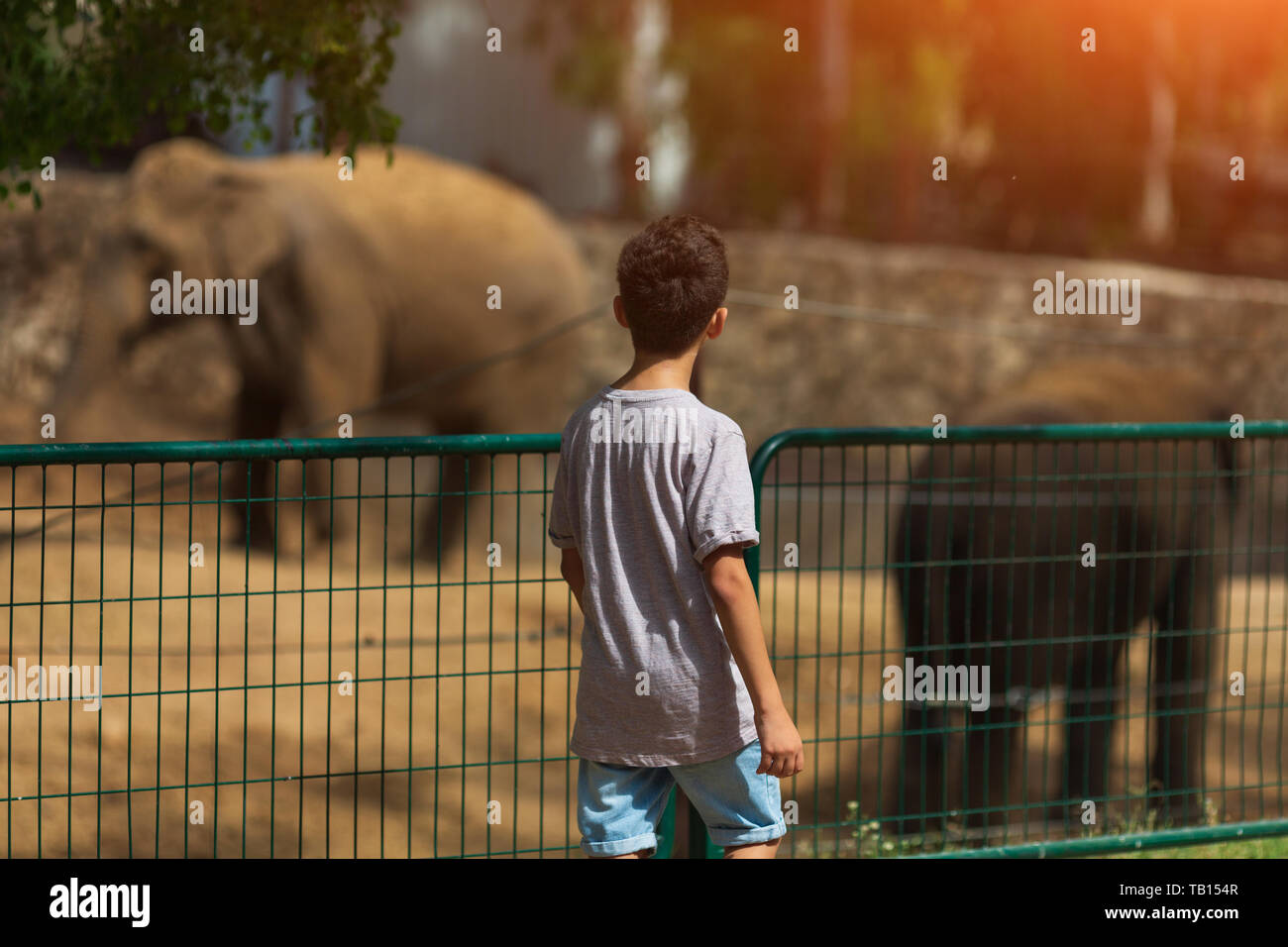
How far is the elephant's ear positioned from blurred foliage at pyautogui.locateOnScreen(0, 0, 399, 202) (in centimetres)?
565

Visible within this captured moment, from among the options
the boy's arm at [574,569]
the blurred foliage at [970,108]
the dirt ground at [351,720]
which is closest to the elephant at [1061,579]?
the dirt ground at [351,720]

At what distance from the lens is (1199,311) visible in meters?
16.3

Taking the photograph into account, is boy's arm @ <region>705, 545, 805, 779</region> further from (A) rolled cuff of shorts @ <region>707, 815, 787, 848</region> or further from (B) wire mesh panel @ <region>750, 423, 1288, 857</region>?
(B) wire mesh panel @ <region>750, 423, 1288, 857</region>

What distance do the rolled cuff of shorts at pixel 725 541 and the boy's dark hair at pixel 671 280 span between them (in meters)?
0.35

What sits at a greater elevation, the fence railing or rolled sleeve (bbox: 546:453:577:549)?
rolled sleeve (bbox: 546:453:577:549)

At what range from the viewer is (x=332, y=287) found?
10008 millimetres

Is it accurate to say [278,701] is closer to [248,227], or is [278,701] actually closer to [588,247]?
[248,227]

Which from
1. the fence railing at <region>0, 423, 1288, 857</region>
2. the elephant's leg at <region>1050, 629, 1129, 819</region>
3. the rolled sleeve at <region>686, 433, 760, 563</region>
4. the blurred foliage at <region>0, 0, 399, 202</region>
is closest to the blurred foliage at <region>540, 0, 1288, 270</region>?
the fence railing at <region>0, 423, 1288, 857</region>

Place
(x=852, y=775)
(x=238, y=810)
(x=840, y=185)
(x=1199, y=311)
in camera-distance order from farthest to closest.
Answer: (x=840, y=185) → (x=1199, y=311) → (x=852, y=775) → (x=238, y=810)

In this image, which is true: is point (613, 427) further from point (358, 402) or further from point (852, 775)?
point (358, 402)

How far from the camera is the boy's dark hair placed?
2461mm
